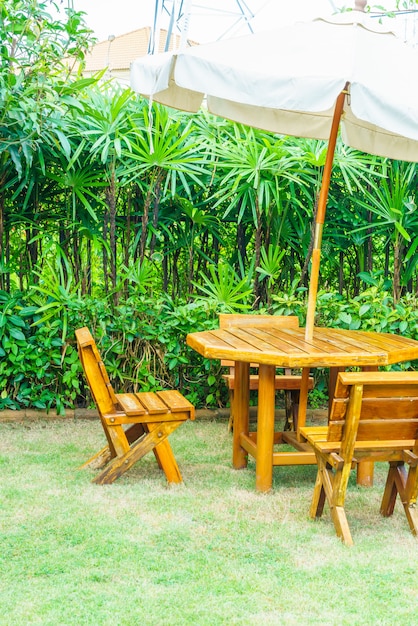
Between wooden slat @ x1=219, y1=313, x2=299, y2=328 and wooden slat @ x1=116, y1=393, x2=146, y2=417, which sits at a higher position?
wooden slat @ x1=219, y1=313, x2=299, y2=328

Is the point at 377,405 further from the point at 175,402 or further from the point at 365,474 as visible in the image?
the point at 175,402

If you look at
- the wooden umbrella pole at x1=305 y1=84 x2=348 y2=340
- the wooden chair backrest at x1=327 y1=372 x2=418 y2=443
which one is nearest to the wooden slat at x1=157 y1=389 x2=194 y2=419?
the wooden umbrella pole at x1=305 y1=84 x2=348 y2=340

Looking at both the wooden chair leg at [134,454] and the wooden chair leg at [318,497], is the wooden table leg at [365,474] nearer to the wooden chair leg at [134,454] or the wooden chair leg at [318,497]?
the wooden chair leg at [318,497]

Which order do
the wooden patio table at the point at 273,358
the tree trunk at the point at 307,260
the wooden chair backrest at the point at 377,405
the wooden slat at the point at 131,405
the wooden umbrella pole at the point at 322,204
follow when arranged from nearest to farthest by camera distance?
1. the wooden chair backrest at the point at 377,405
2. the wooden patio table at the point at 273,358
3. the wooden slat at the point at 131,405
4. the wooden umbrella pole at the point at 322,204
5. the tree trunk at the point at 307,260

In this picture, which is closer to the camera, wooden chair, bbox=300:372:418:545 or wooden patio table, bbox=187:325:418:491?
wooden chair, bbox=300:372:418:545

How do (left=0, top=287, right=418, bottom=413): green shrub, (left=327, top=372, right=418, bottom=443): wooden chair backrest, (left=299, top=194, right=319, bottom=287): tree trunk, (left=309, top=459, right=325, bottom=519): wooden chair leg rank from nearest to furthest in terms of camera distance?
(left=327, top=372, right=418, bottom=443): wooden chair backrest → (left=309, top=459, right=325, bottom=519): wooden chair leg → (left=0, top=287, right=418, bottom=413): green shrub → (left=299, top=194, right=319, bottom=287): tree trunk

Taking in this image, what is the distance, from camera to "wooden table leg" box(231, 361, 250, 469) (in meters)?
4.07

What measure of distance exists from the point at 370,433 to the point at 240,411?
1234mm

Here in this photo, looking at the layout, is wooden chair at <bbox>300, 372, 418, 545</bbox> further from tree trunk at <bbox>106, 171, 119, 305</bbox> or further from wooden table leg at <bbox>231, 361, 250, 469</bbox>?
tree trunk at <bbox>106, 171, 119, 305</bbox>

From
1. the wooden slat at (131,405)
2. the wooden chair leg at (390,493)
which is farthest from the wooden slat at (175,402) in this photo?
the wooden chair leg at (390,493)

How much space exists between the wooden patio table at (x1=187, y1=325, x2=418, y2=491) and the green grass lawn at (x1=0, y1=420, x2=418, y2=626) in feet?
0.53

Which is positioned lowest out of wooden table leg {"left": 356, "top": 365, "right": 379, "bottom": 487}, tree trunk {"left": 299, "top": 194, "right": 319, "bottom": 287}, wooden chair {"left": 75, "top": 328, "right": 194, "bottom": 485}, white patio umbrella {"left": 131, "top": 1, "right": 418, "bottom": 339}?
wooden table leg {"left": 356, "top": 365, "right": 379, "bottom": 487}

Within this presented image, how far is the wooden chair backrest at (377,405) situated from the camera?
2.85 m

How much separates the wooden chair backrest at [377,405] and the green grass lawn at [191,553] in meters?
0.47
